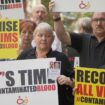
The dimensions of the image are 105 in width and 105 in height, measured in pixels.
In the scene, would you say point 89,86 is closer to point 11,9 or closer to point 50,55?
point 50,55

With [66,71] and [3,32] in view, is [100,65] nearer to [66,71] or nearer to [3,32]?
[66,71]

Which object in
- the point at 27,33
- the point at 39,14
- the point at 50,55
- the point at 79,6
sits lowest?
the point at 50,55

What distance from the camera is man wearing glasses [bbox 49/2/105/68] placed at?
655cm

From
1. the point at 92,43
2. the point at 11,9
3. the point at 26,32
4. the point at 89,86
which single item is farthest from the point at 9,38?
the point at 89,86

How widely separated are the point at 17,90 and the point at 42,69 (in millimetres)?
390

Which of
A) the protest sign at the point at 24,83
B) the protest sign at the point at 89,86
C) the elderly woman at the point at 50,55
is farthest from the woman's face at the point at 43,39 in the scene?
the protest sign at the point at 89,86

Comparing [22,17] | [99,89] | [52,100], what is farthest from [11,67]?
[22,17]

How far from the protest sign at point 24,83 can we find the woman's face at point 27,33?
3.66 feet

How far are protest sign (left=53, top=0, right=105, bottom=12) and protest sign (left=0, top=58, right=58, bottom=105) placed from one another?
38.8 inches

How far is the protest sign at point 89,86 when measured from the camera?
6.00 metres

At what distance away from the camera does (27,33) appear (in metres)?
7.24

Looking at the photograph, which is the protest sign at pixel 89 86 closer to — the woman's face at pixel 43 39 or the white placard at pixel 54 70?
the white placard at pixel 54 70

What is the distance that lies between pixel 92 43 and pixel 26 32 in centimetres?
106

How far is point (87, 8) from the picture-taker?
6730 millimetres
